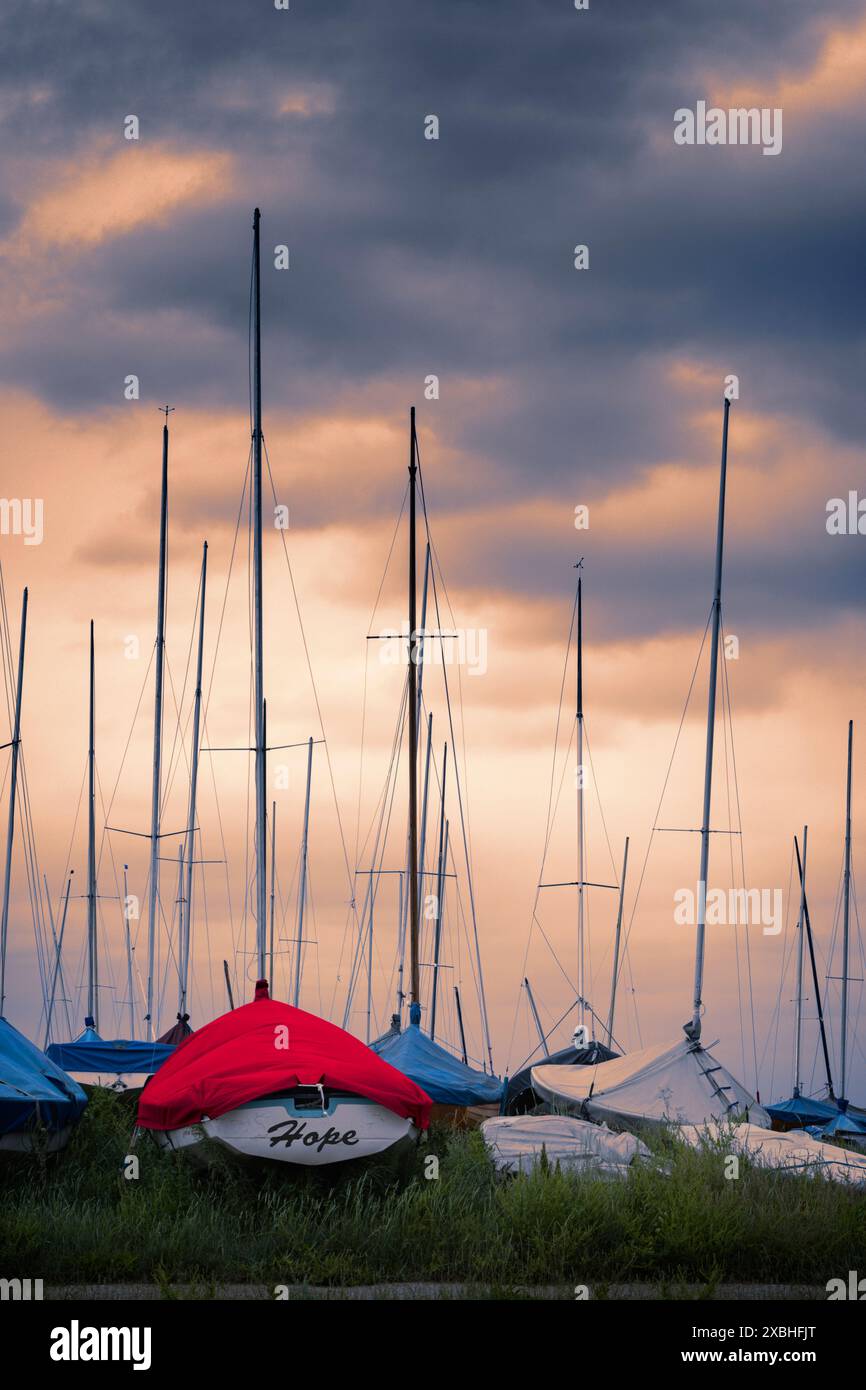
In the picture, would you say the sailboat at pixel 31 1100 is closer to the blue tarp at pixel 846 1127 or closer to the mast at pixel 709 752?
the mast at pixel 709 752

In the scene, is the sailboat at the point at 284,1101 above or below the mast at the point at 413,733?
below

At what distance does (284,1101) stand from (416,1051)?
13.9 m

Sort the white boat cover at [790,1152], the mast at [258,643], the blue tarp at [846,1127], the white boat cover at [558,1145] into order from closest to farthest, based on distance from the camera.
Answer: the white boat cover at [558,1145] → the white boat cover at [790,1152] → the mast at [258,643] → the blue tarp at [846,1127]

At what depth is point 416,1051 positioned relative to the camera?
1230 inches

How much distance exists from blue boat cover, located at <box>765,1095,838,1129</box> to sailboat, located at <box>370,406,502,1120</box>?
62.2 feet

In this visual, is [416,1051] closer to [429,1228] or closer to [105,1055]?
[105,1055]

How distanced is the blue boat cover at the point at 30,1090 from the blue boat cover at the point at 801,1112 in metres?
32.7

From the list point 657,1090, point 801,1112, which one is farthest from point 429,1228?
point 801,1112

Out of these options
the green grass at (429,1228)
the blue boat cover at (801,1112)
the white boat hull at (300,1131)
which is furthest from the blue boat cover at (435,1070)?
the blue boat cover at (801,1112)

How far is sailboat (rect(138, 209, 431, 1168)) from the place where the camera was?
17594mm

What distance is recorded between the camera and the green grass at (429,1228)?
14.9 meters

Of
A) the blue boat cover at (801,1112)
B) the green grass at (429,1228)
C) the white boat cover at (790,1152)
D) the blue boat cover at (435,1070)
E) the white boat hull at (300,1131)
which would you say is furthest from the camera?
the blue boat cover at (801,1112)

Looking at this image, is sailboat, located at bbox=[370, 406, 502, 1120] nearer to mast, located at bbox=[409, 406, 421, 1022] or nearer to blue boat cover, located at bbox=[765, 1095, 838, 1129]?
mast, located at bbox=[409, 406, 421, 1022]
